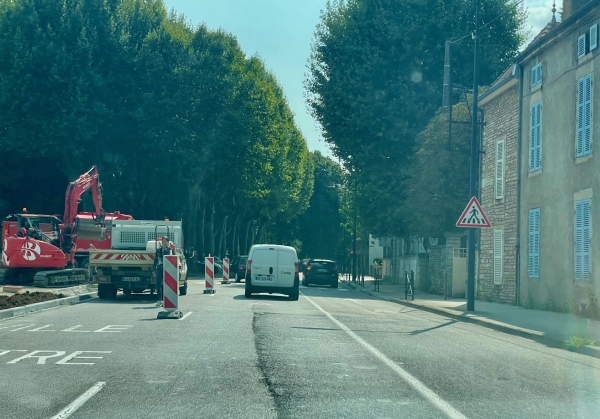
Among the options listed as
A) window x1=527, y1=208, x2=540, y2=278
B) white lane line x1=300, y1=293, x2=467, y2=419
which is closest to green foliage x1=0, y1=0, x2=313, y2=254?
window x1=527, y1=208, x2=540, y2=278

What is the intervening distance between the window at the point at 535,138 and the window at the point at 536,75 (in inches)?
26.6

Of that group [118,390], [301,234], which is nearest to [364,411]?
[118,390]

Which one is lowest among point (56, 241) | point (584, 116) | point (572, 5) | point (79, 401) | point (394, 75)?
point (79, 401)

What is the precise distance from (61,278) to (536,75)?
17.2m

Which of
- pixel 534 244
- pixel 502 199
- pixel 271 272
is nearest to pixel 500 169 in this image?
pixel 502 199

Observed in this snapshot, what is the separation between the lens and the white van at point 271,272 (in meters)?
27.5

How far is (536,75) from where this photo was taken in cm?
2548

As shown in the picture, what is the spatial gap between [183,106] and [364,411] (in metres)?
40.2

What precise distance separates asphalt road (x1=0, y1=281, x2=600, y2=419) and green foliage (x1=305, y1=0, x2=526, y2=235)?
25287mm

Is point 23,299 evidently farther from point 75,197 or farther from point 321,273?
point 321,273

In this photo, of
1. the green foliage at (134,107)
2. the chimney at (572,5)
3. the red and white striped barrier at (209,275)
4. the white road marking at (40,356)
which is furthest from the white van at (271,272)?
the green foliage at (134,107)

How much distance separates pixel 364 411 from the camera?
7.79 meters

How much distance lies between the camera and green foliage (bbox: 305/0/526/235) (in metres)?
41.7

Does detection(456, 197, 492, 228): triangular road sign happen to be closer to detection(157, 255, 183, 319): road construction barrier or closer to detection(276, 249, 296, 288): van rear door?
detection(276, 249, 296, 288): van rear door
